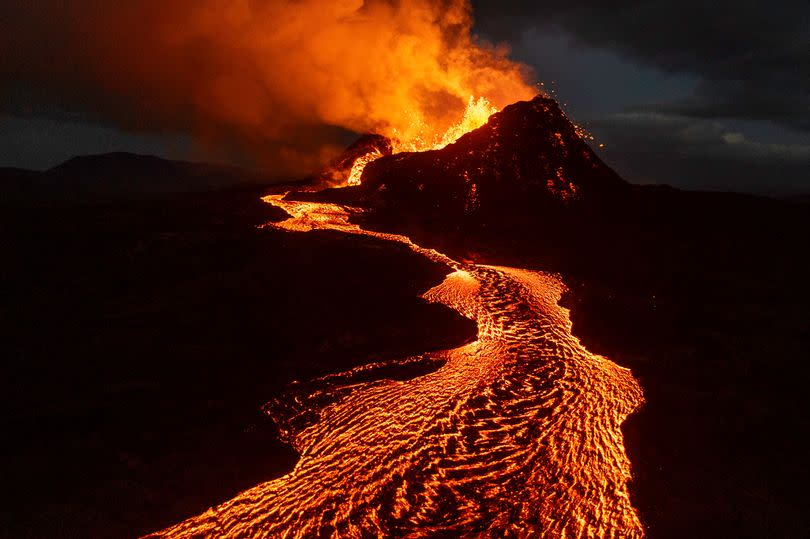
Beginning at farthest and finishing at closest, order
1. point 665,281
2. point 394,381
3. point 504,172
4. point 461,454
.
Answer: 1. point 504,172
2. point 665,281
3. point 394,381
4. point 461,454

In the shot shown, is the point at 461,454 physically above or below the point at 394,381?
below

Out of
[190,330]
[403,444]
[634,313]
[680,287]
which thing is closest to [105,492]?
[403,444]

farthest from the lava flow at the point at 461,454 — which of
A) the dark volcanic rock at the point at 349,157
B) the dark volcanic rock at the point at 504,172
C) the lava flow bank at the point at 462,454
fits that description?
the dark volcanic rock at the point at 349,157

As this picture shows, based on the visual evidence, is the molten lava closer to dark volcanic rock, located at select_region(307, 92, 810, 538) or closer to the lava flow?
dark volcanic rock, located at select_region(307, 92, 810, 538)

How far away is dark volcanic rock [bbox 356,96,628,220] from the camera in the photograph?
1464 inches

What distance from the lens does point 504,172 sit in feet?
129

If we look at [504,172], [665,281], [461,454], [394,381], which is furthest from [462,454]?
[504,172]

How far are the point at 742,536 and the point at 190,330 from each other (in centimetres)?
1654

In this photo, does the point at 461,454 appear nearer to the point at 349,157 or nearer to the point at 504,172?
the point at 504,172

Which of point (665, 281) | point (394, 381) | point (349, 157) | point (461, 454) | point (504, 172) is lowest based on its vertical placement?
point (461, 454)

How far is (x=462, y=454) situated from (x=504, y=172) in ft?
105

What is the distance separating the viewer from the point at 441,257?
2688 centimetres

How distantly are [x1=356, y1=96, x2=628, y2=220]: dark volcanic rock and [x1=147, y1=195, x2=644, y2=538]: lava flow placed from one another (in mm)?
21865

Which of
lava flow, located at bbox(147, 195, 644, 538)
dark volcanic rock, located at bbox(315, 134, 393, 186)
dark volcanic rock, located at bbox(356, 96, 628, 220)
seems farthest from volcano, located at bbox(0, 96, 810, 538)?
dark volcanic rock, located at bbox(315, 134, 393, 186)
